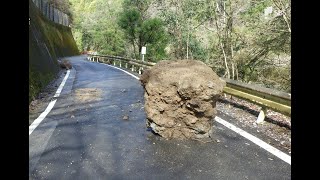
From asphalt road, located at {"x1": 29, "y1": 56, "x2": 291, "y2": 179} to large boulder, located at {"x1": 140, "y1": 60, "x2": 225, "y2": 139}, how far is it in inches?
11.2

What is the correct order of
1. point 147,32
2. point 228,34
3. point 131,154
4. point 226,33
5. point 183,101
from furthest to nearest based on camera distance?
point 147,32 → point 228,34 → point 226,33 → point 183,101 → point 131,154

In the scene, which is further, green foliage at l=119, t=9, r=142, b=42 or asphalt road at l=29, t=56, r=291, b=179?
green foliage at l=119, t=9, r=142, b=42

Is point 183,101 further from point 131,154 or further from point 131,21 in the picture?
point 131,21

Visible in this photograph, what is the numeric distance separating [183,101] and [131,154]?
1.56 metres

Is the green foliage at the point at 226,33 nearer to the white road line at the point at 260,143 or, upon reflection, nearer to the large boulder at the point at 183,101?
the white road line at the point at 260,143

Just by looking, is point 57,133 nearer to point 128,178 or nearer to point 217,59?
point 128,178

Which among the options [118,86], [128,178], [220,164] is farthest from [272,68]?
[128,178]

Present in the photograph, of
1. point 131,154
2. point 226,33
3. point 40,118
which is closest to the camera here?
point 131,154

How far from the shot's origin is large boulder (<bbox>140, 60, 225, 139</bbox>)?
6.27 metres

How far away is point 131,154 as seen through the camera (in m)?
5.46

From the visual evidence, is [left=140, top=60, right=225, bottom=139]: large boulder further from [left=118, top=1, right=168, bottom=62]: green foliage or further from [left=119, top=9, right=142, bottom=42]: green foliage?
[left=119, top=9, right=142, bottom=42]: green foliage

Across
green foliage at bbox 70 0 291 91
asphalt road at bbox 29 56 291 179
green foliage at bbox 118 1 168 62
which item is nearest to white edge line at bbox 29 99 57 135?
asphalt road at bbox 29 56 291 179

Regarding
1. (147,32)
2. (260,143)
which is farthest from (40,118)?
(147,32)
